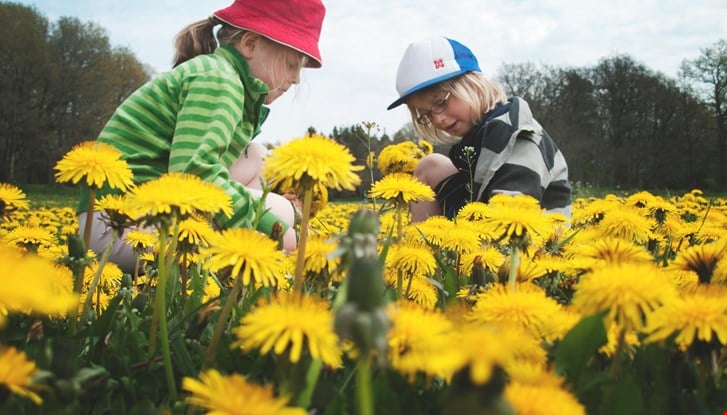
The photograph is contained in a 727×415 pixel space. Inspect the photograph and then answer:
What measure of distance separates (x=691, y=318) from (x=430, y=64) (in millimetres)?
3328

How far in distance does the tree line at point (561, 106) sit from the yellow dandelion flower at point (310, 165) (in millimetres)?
18904

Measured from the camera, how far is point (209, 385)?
51 centimetres

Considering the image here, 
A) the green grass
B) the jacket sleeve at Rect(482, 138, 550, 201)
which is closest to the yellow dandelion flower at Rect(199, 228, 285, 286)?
the jacket sleeve at Rect(482, 138, 550, 201)

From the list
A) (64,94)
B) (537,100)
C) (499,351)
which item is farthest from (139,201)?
(537,100)

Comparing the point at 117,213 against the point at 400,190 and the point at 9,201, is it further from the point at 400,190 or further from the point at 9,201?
the point at 400,190

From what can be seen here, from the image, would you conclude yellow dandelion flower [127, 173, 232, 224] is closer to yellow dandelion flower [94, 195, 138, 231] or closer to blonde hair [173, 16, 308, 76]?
yellow dandelion flower [94, 195, 138, 231]

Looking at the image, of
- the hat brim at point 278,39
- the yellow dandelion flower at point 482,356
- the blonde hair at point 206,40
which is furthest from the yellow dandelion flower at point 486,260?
the blonde hair at point 206,40

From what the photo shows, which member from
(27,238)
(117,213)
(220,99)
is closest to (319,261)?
(117,213)

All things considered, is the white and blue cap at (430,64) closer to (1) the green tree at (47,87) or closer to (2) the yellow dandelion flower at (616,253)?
(2) the yellow dandelion flower at (616,253)

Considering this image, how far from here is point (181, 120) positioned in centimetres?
242

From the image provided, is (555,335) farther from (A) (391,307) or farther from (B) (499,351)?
(B) (499,351)

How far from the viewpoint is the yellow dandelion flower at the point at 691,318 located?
636 mm

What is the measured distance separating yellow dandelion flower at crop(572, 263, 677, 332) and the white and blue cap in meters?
3.19

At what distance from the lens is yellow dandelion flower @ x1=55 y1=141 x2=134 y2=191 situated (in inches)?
39.4
